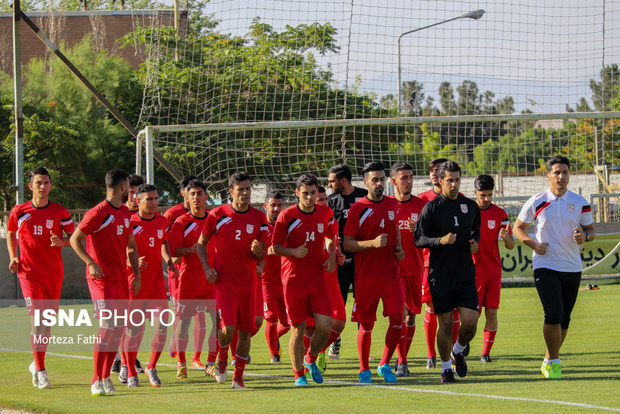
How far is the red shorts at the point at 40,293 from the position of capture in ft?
32.2

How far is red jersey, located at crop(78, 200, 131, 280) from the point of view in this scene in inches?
345

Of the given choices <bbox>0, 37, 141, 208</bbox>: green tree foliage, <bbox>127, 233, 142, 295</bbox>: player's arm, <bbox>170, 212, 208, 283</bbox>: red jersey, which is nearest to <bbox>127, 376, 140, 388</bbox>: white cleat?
<bbox>127, 233, 142, 295</bbox>: player's arm

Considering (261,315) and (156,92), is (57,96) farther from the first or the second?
(261,315)

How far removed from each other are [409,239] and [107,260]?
3.72 m

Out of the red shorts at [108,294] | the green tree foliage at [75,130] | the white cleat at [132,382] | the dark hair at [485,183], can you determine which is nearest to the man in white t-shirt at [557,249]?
the dark hair at [485,183]

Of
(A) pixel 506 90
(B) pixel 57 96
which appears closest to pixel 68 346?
(A) pixel 506 90

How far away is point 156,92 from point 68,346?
17.8 feet

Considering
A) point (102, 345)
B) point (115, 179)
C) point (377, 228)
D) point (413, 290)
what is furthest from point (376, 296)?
point (115, 179)

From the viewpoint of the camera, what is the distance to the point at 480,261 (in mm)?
10711

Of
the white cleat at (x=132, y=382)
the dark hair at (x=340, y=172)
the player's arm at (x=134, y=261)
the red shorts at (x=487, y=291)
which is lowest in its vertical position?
the white cleat at (x=132, y=382)

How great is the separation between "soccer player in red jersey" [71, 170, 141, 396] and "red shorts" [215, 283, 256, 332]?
1.00 metres

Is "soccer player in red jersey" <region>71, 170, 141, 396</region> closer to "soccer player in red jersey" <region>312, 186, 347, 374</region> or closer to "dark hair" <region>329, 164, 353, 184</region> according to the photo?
"soccer player in red jersey" <region>312, 186, 347, 374</region>

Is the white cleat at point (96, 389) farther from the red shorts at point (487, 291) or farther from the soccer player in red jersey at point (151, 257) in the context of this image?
the red shorts at point (487, 291)

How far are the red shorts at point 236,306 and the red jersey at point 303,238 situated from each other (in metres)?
0.45
